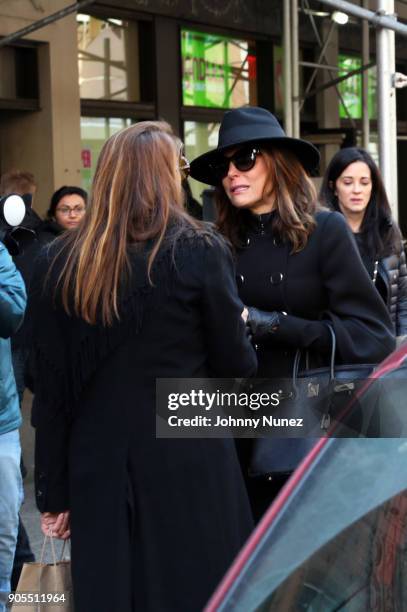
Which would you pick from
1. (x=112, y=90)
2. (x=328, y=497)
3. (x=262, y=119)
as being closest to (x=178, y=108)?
(x=112, y=90)

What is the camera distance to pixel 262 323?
10.7 feet

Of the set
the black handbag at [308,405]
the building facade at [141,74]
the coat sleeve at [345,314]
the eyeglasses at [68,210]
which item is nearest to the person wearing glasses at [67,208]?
the eyeglasses at [68,210]

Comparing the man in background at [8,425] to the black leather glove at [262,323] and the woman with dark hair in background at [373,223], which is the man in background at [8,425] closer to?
the black leather glove at [262,323]

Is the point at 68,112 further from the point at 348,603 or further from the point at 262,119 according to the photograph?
the point at 348,603

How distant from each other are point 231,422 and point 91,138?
898cm


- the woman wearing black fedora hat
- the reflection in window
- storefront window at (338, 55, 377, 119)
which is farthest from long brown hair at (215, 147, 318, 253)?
storefront window at (338, 55, 377, 119)

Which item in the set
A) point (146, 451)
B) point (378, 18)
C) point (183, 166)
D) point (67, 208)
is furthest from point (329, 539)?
point (67, 208)

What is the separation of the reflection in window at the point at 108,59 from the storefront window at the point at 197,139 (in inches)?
38.0

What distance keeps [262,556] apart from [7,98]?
9.40 metres

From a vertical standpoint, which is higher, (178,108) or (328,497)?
(178,108)

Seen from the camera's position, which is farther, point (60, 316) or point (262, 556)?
point (60, 316)

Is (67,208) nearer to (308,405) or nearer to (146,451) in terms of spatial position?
(308,405)

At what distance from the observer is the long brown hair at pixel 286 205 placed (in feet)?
11.1

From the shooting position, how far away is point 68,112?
10.9 metres
